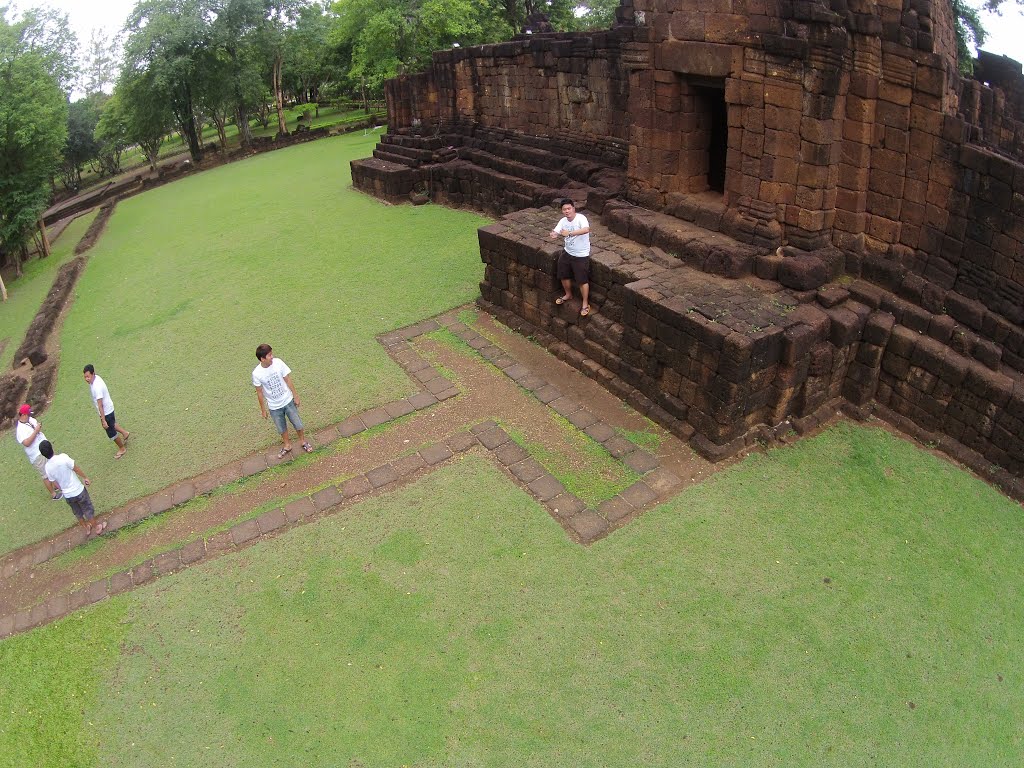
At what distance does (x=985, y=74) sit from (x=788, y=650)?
8.98 m

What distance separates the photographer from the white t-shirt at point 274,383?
6.67 m

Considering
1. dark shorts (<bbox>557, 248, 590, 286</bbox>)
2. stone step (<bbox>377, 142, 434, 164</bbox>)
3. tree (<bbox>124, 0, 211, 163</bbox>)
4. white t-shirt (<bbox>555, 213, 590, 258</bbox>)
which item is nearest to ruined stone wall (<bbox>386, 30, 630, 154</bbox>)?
stone step (<bbox>377, 142, 434, 164</bbox>)

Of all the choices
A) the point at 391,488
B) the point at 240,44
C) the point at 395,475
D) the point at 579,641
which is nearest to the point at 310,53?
the point at 240,44

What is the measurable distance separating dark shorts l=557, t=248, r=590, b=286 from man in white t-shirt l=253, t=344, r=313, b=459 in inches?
139

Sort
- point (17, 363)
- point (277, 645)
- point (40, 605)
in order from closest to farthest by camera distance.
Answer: point (277, 645) < point (40, 605) < point (17, 363)

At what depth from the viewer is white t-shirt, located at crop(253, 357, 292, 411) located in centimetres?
667

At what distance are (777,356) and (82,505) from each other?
6.79 m

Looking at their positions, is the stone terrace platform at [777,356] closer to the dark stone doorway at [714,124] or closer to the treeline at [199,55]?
the dark stone doorway at [714,124]

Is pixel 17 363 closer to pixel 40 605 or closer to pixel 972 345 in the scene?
pixel 40 605

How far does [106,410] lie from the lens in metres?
7.38

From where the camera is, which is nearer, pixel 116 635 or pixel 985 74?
pixel 116 635

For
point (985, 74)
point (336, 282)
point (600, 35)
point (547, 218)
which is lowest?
point (336, 282)

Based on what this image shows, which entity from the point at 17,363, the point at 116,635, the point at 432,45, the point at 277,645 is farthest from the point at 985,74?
the point at 432,45

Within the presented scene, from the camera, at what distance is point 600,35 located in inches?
469
